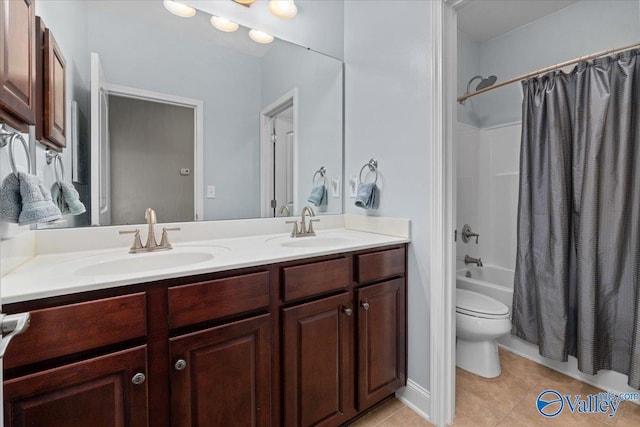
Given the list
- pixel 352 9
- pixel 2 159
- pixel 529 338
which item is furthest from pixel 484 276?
pixel 2 159

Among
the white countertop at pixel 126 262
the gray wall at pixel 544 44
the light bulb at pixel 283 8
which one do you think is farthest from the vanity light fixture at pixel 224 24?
the gray wall at pixel 544 44

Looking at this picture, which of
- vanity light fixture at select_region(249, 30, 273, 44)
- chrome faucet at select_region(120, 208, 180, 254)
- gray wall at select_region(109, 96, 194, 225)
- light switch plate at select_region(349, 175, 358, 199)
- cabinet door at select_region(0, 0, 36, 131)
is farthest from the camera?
light switch plate at select_region(349, 175, 358, 199)

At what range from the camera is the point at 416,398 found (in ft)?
4.99

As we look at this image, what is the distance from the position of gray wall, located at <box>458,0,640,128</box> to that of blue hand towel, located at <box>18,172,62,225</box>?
2740 mm

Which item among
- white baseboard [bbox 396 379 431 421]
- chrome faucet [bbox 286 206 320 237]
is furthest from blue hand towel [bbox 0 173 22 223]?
white baseboard [bbox 396 379 431 421]

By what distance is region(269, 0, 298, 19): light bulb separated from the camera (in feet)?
5.56

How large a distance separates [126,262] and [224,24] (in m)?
1.30

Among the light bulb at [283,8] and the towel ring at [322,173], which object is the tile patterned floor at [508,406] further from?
the light bulb at [283,8]

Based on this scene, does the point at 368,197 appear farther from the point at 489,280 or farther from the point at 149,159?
the point at 489,280

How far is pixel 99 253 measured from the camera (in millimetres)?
1173

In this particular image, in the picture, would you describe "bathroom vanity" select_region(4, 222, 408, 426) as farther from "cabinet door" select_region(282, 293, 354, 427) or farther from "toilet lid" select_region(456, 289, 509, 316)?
"toilet lid" select_region(456, 289, 509, 316)

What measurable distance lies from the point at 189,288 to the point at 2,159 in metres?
0.64

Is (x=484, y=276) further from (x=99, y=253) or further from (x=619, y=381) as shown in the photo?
(x=99, y=253)

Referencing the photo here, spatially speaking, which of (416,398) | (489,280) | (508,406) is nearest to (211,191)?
(416,398)
